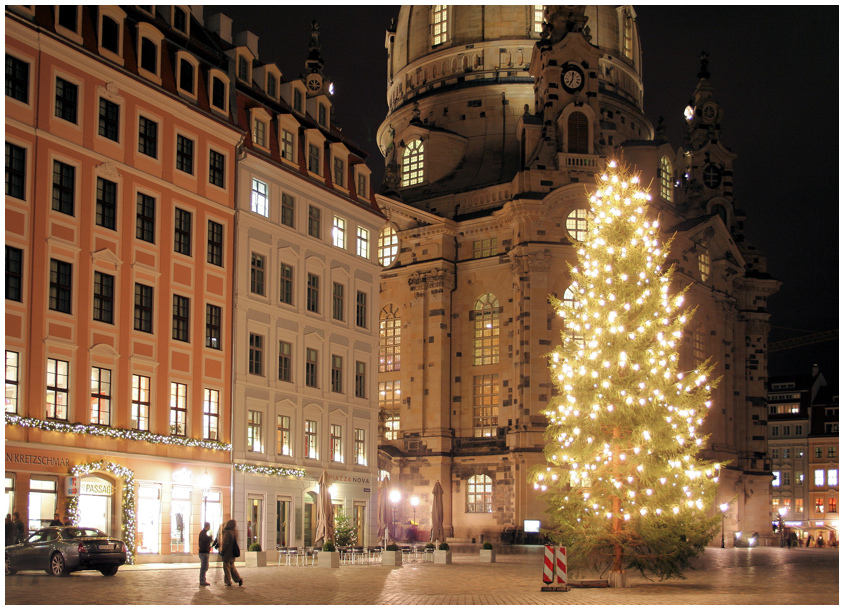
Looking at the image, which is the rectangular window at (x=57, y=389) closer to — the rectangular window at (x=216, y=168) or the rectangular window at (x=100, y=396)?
the rectangular window at (x=100, y=396)

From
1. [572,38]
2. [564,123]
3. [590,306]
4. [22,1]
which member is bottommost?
[590,306]

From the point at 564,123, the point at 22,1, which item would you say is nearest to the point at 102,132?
the point at 22,1

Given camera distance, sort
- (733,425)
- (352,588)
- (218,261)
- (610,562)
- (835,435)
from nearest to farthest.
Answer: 1. (352,588)
2. (610,562)
3. (218,261)
4. (733,425)
5. (835,435)

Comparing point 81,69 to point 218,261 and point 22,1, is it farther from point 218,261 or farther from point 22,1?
point 218,261

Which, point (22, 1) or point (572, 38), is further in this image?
point (572, 38)

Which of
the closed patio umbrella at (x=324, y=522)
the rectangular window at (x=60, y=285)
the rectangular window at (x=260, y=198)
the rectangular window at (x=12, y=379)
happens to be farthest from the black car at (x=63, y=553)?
the rectangular window at (x=260, y=198)

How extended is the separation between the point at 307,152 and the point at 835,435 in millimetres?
92554

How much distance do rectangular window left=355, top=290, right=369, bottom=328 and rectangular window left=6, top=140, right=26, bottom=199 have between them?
20154mm

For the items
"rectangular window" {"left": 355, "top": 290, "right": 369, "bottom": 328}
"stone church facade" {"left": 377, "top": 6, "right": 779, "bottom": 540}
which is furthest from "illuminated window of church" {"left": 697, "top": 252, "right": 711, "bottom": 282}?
"rectangular window" {"left": 355, "top": 290, "right": 369, "bottom": 328}

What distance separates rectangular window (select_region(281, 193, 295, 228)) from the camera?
4888cm

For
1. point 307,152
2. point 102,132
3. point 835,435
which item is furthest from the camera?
point 835,435

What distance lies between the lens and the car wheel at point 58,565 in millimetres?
31297

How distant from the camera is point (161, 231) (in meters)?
42.0

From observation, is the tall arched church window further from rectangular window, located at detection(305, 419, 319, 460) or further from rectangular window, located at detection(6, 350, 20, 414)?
rectangular window, located at detection(6, 350, 20, 414)
